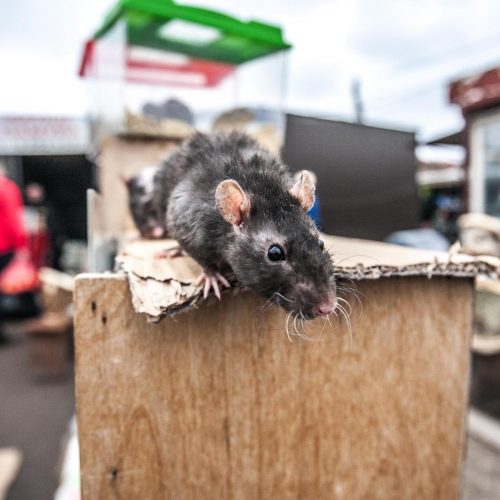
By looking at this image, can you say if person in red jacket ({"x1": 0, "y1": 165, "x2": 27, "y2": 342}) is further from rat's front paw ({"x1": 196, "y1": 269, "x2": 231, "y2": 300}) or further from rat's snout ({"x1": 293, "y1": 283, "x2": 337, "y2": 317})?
rat's snout ({"x1": 293, "y1": 283, "x2": 337, "y2": 317})

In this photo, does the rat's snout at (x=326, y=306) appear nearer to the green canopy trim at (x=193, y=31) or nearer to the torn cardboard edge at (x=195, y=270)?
the torn cardboard edge at (x=195, y=270)

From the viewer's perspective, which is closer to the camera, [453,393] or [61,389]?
[453,393]

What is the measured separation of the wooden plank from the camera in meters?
0.90

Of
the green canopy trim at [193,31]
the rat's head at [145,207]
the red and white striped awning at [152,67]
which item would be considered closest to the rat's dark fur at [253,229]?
the rat's head at [145,207]

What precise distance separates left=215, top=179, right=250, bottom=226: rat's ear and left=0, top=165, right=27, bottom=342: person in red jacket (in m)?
3.92

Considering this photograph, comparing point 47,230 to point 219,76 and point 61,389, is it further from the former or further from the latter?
point 219,76

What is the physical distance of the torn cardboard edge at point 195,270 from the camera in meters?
0.79

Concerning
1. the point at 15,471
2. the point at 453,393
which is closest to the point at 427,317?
the point at 453,393

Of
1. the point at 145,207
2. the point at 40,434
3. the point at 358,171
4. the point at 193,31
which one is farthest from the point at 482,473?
the point at 40,434

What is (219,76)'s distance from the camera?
243 centimetres

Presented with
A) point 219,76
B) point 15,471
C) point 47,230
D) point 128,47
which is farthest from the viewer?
point 47,230

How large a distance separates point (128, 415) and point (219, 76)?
1.98 m

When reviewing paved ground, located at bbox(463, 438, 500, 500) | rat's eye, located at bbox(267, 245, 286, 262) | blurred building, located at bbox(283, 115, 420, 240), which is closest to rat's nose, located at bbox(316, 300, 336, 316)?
rat's eye, located at bbox(267, 245, 286, 262)

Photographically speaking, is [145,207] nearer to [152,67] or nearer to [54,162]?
[152,67]
